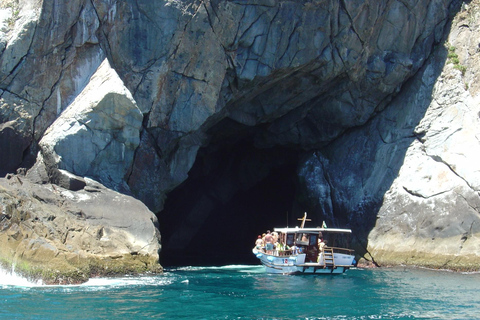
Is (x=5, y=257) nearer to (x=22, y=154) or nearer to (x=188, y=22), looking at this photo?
(x=22, y=154)

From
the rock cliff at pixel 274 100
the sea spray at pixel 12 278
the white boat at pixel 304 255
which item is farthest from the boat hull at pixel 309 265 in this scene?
the sea spray at pixel 12 278

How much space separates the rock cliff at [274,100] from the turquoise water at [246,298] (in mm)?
5692

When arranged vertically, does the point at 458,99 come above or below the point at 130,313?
above

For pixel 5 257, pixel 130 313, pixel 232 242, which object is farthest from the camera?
pixel 232 242

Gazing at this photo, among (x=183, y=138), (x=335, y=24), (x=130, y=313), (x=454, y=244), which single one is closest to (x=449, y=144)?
(x=454, y=244)

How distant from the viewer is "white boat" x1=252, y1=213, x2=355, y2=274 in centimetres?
2655

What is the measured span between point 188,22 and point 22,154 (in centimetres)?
960

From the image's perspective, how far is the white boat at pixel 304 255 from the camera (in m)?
26.5

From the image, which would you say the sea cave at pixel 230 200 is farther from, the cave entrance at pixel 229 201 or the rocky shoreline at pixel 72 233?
the rocky shoreline at pixel 72 233

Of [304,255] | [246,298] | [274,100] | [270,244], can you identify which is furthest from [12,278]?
[274,100]

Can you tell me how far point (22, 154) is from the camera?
85.0ft

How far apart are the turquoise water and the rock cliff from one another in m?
5.69

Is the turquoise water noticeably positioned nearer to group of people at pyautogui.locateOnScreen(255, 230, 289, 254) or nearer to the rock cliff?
group of people at pyautogui.locateOnScreen(255, 230, 289, 254)

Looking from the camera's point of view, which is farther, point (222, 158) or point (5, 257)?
point (222, 158)
